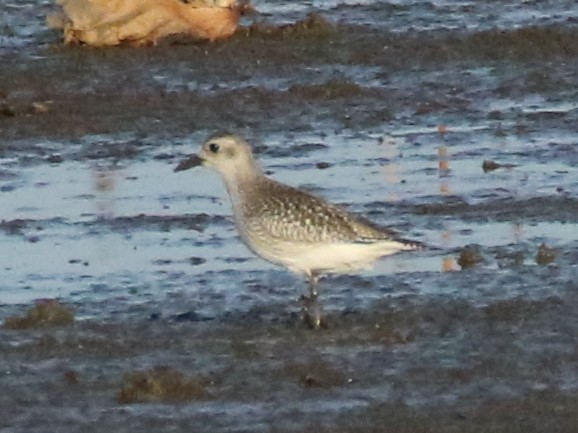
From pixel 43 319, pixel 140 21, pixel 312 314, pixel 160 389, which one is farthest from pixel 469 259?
pixel 140 21

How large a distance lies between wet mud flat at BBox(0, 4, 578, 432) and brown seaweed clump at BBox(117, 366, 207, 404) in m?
0.01

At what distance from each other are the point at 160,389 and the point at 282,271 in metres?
2.43

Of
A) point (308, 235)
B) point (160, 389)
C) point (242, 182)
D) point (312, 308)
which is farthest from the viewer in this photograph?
point (242, 182)

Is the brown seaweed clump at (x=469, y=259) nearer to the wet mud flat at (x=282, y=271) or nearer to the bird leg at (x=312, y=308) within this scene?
the wet mud flat at (x=282, y=271)

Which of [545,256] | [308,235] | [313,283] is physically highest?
[308,235]

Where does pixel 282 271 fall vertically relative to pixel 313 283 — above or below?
below

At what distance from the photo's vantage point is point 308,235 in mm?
9039

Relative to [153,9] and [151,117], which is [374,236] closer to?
[151,117]

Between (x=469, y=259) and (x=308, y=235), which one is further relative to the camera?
(x=469, y=259)

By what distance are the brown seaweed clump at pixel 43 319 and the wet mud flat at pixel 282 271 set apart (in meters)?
0.06

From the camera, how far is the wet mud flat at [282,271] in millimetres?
7938

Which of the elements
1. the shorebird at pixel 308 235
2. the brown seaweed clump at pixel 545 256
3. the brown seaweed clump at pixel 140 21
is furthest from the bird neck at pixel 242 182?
the brown seaweed clump at pixel 140 21

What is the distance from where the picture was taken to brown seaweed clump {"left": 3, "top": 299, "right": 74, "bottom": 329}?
910 centimetres

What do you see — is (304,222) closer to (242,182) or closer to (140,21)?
(242,182)
